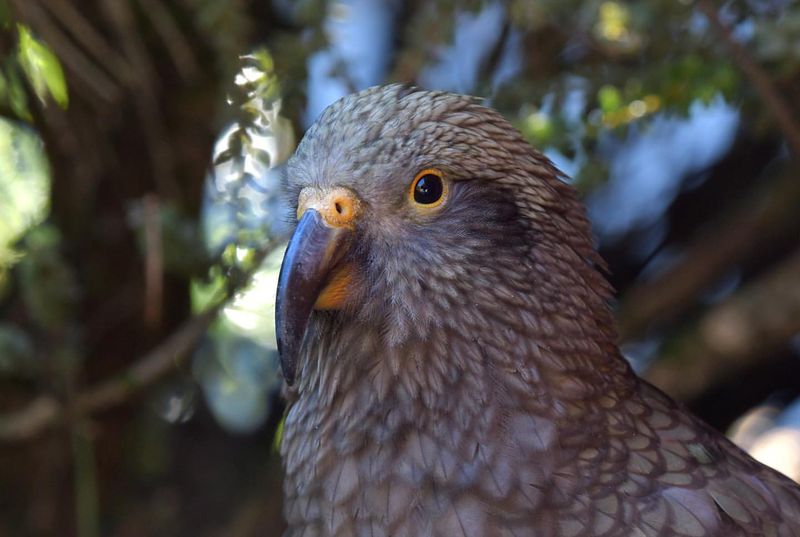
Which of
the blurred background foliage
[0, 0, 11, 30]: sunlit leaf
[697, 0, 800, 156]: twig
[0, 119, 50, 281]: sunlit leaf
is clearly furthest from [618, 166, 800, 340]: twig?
[0, 0, 11, 30]: sunlit leaf

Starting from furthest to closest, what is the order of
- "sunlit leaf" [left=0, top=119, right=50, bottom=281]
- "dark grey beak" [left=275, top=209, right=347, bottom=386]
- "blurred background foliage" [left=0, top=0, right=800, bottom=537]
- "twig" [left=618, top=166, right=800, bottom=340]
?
"twig" [left=618, top=166, right=800, bottom=340], "sunlit leaf" [left=0, top=119, right=50, bottom=281], "blurred background foliage" [left=0, top=0, right=800, bottom=537], "dark grey beak" [left=275, top=209, right=347, bottom=386]

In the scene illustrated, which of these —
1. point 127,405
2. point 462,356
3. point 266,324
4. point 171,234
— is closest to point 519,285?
point 462,356

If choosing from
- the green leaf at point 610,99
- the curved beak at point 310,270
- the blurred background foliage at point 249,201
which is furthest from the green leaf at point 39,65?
the green leaf at point 610,99

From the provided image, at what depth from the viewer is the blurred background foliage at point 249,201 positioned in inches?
96.9

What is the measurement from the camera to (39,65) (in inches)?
92.7

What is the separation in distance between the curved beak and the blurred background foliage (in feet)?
1.39

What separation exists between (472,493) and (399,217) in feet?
1.62

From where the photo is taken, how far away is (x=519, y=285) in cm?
180

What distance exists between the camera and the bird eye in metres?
1.81

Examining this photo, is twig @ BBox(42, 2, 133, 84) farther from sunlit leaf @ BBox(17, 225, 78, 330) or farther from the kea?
the kea

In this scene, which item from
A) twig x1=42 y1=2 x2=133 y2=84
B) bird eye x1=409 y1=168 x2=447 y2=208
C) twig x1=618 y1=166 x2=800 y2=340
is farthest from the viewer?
twig x1=618 y1=166 x2=800 y2=340

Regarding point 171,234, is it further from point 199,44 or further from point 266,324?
Result: point 199,44

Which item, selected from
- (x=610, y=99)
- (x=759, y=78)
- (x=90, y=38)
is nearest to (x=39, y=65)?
(x=90, y=38)

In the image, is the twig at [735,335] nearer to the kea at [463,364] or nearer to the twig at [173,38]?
the kea at [463,364]
